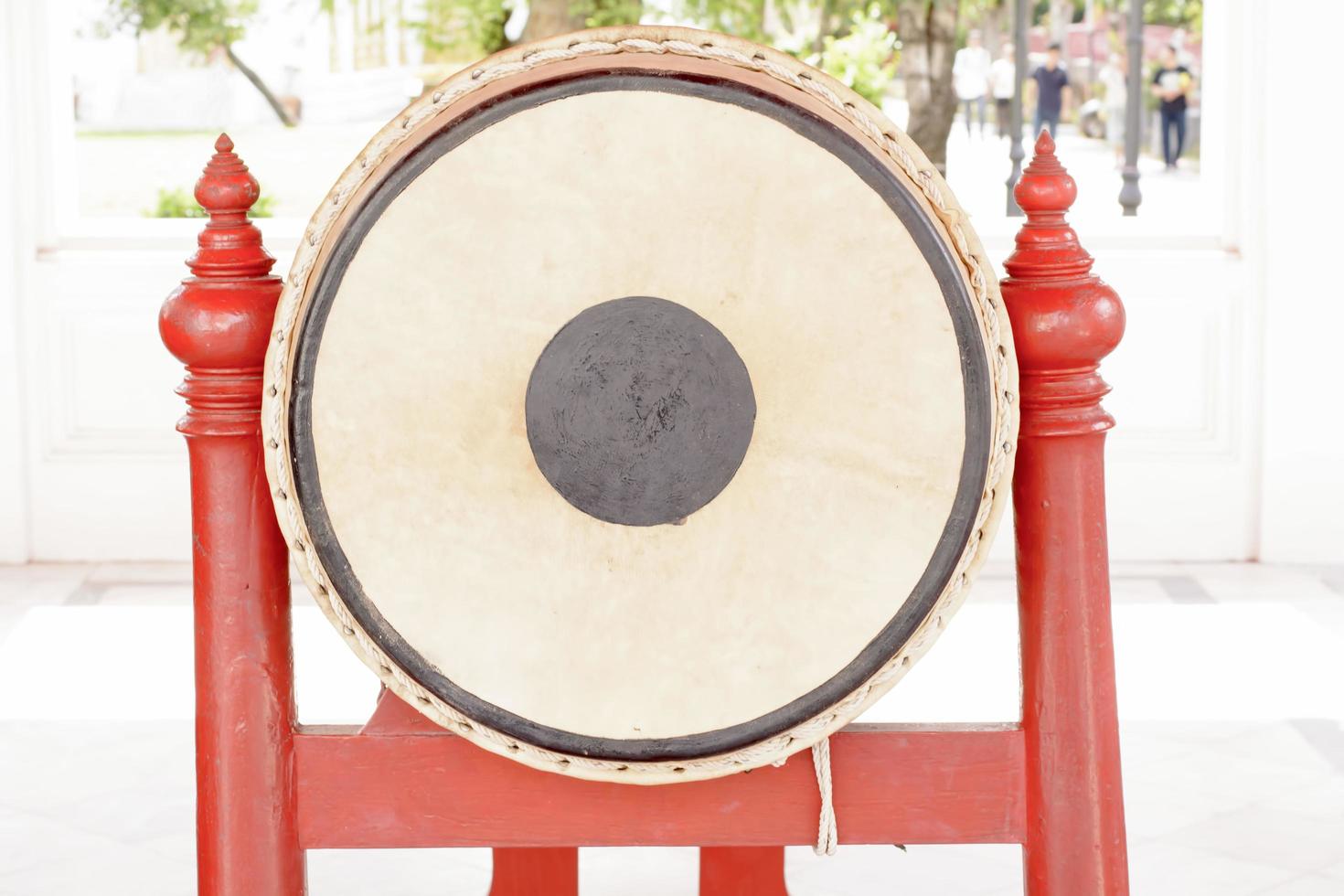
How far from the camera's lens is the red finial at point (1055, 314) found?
53.3 inches

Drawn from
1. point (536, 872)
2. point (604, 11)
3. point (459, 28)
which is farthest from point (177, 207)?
point (536, 872)

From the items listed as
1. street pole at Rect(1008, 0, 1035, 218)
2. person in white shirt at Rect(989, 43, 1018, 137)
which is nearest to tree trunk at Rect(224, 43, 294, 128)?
street pole at Rect(1008, 0, 1035, 218)

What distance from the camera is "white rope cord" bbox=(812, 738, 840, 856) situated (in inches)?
54.2

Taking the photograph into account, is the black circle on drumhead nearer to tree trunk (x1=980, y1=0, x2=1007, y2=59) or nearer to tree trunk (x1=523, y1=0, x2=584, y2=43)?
tree trunk (x1=523, y1=0, x2=584, y2=43)

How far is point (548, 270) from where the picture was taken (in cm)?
130

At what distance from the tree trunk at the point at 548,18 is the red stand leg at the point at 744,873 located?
3.91 m

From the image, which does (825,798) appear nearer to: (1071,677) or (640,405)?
(1071,677)

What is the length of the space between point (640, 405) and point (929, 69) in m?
4.86

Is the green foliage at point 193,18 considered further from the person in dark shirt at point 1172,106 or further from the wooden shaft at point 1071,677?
the person in dark shirt at point 1172,106

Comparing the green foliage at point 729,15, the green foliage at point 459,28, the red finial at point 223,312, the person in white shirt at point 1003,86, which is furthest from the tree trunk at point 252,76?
the red finial at point 223,312

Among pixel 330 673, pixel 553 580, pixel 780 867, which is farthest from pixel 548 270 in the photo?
pixel 330 673

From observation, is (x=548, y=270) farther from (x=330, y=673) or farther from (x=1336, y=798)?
(x=330, y=673)

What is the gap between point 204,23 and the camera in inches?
213

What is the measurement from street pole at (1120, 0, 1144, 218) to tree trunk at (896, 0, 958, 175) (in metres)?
0.80
